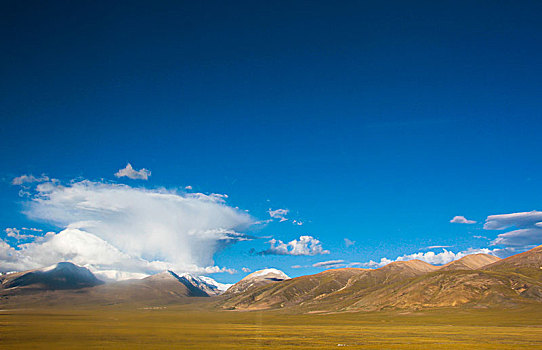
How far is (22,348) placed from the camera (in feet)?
261

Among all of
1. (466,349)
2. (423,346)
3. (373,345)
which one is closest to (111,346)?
(373,345)

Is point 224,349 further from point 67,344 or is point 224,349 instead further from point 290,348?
point 67,344

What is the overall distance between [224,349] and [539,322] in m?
175

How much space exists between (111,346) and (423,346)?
66588mm

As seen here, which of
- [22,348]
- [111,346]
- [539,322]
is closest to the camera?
[22,348]

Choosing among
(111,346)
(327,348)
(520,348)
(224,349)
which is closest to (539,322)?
(520,348)

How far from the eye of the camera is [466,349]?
3253 inches

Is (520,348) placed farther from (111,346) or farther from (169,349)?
(111,346)

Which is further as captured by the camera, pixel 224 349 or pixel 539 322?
pixel 539 322

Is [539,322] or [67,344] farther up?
[67,344]

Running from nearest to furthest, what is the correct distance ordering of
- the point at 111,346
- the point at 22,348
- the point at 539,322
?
the point at 22,348 → the point at 111,346 → the point at 539,322

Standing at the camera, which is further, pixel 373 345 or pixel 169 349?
pixel 373 345

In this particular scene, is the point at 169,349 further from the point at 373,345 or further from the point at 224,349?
the point at 373,345

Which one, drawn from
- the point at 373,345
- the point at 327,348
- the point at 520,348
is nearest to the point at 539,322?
the point at 520,348
